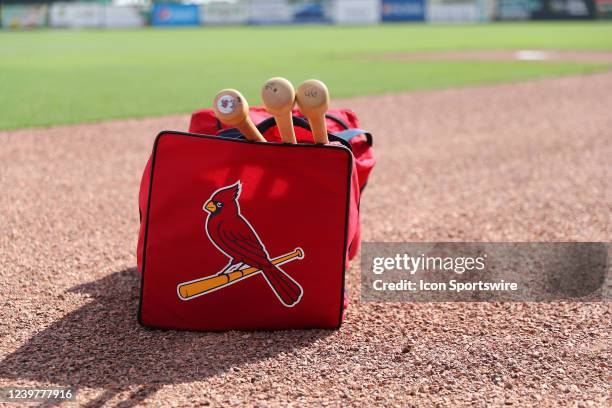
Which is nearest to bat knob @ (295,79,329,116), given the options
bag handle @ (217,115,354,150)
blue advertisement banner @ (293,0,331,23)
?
bag handle @ (217,115,354,150)

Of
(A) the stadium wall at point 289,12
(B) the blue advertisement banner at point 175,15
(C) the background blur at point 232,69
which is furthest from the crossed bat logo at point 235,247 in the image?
(B) the blue advertisement banner at point 175,15

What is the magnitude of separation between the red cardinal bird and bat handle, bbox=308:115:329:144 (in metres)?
0.31

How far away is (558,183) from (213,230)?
10.8 ft

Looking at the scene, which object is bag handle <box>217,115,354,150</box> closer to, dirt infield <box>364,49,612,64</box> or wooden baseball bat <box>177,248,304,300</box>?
wooden baseball bat <box>177,248,304,300</box>

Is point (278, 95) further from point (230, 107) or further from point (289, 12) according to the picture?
point (289, 12)

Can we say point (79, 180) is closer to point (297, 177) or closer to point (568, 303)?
point (297, 177)

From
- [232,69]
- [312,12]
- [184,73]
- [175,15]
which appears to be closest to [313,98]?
[184,73]

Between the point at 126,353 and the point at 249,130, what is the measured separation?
2.67 feet

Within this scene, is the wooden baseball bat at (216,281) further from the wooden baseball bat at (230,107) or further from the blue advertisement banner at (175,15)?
the blue advertisement banner at (175,15)

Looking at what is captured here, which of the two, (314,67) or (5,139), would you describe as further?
(314,67)

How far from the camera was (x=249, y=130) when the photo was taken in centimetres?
253

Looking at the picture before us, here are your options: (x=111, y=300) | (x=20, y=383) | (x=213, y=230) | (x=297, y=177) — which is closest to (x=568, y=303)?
(x=297, y=177)

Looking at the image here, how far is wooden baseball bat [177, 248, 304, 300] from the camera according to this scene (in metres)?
2.52

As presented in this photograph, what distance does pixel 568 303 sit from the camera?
9.68 ft
